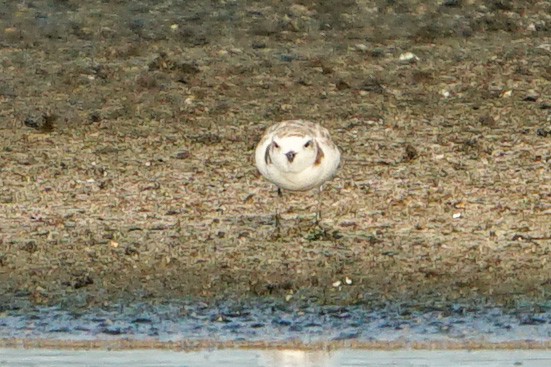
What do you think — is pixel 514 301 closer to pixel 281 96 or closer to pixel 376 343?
pixel 376 343

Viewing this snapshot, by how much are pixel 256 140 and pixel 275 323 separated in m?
3.45

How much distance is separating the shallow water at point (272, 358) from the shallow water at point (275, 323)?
21 cm

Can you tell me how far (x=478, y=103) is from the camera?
12.1 metres

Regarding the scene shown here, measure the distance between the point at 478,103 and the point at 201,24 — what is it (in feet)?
9.00

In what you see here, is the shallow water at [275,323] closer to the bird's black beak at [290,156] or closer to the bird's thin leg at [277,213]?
the bird's thin leg at [277,213]

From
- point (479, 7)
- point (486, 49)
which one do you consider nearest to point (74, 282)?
point (486, 49)

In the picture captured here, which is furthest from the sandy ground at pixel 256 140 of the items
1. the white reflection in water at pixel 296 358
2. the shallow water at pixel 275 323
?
Result: the white reflection in water at pixel 296 358

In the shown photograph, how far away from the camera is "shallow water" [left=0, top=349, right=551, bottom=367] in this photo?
23.7ft

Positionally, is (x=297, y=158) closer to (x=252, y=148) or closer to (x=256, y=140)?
(x=252, y=148)

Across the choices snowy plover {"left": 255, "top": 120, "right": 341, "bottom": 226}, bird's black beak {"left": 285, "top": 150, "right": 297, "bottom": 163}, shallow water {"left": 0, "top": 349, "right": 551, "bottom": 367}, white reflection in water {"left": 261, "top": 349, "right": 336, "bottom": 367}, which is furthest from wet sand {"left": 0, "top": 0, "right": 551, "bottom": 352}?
white reflection in water {"left": 261, "top": 349, "right": 336, "bottom": 367}

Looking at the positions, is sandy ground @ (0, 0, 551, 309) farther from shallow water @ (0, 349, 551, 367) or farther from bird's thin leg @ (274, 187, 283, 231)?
shallow water @ (0, 349, 551, 367)

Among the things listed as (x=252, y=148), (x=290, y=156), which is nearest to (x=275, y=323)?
(x=290, y=156)

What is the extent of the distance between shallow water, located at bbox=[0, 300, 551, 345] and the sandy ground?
7.3 inches

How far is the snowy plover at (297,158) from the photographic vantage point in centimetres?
976
